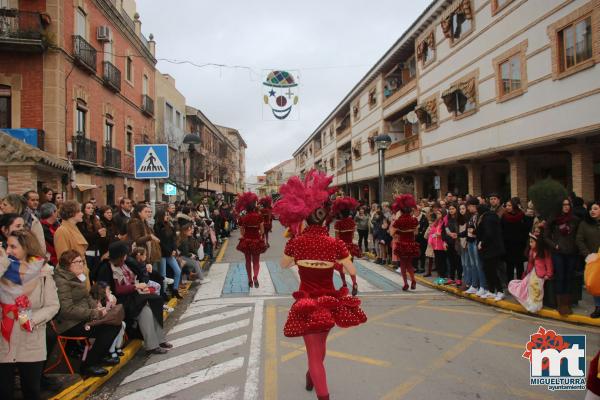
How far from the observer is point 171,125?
115ft

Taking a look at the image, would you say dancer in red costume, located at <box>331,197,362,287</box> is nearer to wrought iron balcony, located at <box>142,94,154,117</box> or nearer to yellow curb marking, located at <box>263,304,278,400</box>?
yellow curb marking, located at <box>263,304,278,400</box>

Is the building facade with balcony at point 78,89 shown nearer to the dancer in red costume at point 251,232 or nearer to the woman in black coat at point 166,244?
the woman in black coat at point 166,244

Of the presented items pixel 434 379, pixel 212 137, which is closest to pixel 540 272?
pixel 434 379

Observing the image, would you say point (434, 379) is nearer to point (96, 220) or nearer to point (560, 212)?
point (560, 212)

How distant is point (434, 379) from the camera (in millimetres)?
4551

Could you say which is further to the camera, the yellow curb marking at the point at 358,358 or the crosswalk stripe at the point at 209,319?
the crosswalk stripe at the point at 209,319

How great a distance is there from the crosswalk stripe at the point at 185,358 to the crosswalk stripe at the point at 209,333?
1.42 ft

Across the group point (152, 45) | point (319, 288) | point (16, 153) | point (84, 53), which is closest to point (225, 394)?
point (319, 288)

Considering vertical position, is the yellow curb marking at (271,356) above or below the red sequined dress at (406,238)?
below

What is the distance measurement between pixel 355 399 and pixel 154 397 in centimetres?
203

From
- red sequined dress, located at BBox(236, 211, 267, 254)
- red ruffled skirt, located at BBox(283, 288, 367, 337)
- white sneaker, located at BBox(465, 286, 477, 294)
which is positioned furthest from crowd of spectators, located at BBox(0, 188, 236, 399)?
white sneaker, located at BBox(465, 286, 477, 294)

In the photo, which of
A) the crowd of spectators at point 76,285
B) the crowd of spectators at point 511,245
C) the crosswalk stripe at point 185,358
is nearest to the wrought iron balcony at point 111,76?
the crowd of spectators at point 76,285

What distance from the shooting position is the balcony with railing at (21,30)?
15.9 metres

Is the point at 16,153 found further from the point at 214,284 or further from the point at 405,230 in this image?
the point at 405,230
